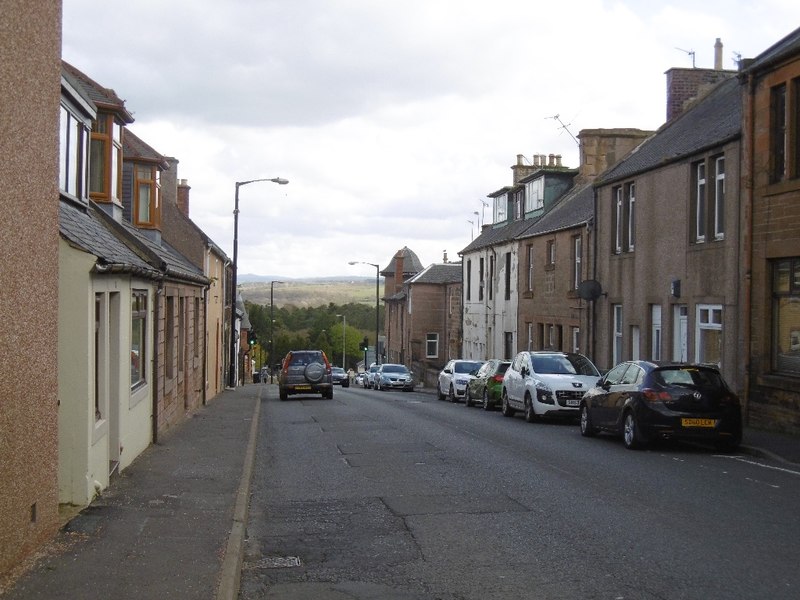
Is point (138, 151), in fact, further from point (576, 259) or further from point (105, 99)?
point (576, 259)

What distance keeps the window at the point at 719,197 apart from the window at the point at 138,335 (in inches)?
495

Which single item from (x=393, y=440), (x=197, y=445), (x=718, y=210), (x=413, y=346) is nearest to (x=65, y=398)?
(x=197, y=445)

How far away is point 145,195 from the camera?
2389cm

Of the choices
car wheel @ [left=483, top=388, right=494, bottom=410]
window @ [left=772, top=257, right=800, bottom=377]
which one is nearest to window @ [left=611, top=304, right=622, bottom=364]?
car wheel @ [left=483, top=388, right=494, bottom=410]

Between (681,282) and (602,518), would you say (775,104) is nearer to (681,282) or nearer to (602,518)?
(681,282)

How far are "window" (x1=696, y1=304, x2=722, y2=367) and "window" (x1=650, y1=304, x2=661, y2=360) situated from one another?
2.62 m

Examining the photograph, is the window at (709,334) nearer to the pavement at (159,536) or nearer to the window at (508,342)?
the pavement at (159,536)

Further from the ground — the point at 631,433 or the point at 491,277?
the point at 491,277

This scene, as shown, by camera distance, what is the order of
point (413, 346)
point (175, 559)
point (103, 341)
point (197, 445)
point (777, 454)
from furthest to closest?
point (413, 346) < point (197, 445) < point (777, 454) < point (103, 341) < point (175, 559)

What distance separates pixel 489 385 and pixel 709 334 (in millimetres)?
8265

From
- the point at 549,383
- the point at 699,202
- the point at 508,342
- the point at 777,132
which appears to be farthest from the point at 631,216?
the point at 508,342

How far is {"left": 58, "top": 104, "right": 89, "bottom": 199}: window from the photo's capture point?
13.1m

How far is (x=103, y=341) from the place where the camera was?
37.4 feet

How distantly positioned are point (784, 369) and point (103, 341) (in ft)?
42.3
